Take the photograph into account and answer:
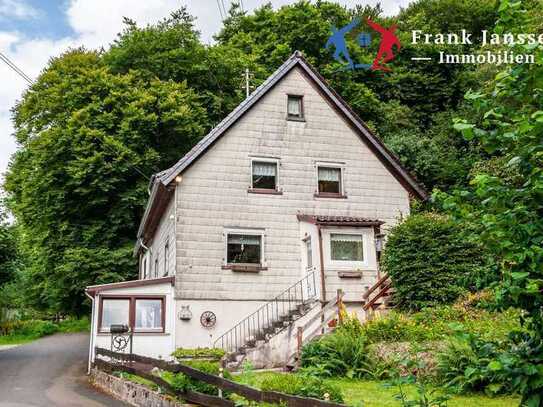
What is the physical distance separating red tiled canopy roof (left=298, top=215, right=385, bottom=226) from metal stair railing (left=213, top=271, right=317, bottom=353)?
175 cm

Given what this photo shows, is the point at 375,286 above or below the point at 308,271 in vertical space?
below

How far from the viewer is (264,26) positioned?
38125 millimetres

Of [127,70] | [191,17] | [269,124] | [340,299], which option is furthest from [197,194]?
[191,17]

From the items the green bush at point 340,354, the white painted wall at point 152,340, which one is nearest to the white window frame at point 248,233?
the white painted wall at point 152,340

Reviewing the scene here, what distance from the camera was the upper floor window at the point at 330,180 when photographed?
68.5 ft

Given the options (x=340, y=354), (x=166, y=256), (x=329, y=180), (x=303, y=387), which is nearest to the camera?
(x=303, y=387)

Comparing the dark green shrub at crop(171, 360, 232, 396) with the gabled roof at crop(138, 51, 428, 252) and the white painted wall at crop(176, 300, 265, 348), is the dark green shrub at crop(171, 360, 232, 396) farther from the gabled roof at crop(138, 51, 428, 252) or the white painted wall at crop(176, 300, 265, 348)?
the gabled roof at crop(138, 51, 428, 252)

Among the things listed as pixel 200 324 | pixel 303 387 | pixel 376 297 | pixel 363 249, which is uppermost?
pixel 363 249

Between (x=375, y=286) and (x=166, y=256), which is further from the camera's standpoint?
(x=166, y=256)

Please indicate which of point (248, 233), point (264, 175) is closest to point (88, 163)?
point (264, 175)

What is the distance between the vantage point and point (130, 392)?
12.1m

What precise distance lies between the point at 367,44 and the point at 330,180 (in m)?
22.0

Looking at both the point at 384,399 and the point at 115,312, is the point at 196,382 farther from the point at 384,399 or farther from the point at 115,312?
the point at 115,312

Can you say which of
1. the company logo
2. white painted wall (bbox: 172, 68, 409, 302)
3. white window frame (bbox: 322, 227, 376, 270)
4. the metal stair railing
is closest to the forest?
the company logo
